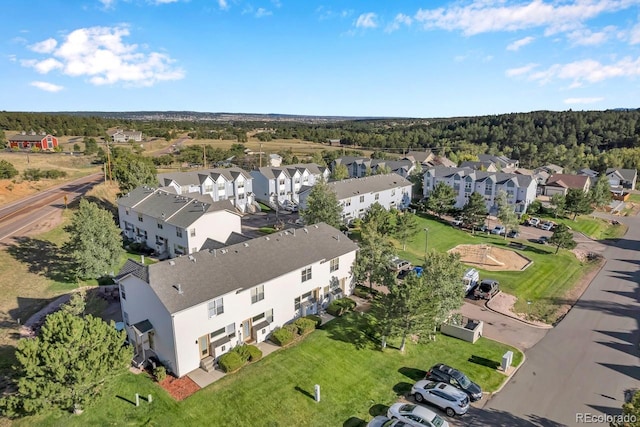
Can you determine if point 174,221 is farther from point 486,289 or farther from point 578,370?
point 578,370

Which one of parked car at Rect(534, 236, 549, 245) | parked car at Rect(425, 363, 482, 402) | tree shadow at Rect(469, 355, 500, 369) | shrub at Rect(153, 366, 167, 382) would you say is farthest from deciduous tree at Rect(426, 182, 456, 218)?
shrub at Rect(153, 366, 167, 382)

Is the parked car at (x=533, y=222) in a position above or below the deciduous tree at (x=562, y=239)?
below

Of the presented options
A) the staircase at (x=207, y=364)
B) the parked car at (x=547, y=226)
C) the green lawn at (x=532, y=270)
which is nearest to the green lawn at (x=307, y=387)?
the staircase at (x=207, y=364)

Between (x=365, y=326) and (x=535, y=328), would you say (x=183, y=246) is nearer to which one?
(x=365, y=326)

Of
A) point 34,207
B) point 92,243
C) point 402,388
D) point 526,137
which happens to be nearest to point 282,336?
point 402,388

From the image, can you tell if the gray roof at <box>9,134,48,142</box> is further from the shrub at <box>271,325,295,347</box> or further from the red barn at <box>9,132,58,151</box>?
the shrub at <box>271,325,295,347</box>

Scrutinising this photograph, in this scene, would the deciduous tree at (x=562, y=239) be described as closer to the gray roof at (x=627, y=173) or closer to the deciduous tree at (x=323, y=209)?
Answer: the deciduous tree at (x=323, y=209)
